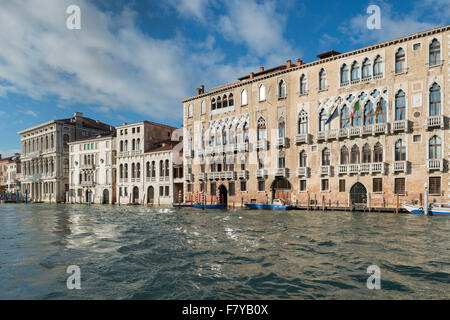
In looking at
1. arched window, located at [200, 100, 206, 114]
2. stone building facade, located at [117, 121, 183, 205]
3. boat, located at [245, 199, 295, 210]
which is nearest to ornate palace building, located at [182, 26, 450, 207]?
arched window, located at [200, 100, 206, 114]

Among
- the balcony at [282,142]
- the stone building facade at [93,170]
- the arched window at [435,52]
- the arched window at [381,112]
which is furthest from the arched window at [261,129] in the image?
the stone building facade at [93,170]

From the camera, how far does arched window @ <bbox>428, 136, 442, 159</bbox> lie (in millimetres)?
20828

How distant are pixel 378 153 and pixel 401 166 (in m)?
1.91

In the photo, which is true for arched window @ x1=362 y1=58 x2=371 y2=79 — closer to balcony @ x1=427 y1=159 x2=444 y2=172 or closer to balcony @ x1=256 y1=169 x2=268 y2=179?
balcony @ x1=427 y1=159 x2=444 y2=172

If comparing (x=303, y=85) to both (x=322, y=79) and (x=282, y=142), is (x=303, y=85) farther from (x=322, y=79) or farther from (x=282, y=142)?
(x=282, y=142)

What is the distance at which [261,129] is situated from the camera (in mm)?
30203

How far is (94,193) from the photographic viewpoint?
4509 centimetres

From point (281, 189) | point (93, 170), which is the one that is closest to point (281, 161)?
point (281, 189)

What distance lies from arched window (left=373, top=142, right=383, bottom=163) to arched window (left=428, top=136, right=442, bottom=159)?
3030 mm

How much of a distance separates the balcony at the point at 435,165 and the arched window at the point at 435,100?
3149 millimetres

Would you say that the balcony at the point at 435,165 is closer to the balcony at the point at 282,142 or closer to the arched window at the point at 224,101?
the balcony at the point at 282,142

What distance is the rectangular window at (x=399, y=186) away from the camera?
22078mm
